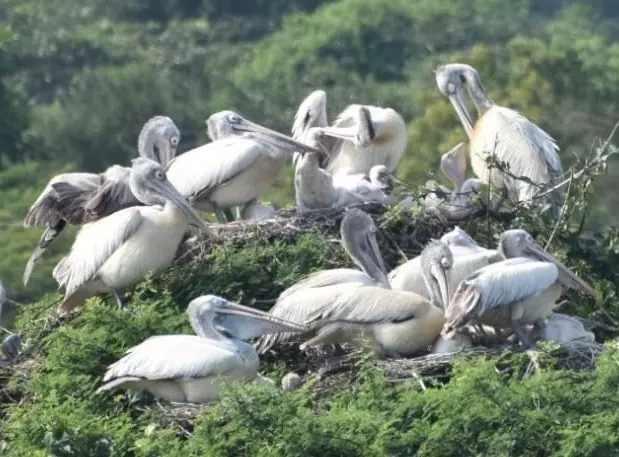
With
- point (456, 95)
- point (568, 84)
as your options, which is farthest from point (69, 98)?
point (456, 95)

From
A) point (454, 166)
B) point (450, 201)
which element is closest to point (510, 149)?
point (454, 166)

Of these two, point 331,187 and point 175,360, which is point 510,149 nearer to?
point 331,187

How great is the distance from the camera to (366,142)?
16.9m

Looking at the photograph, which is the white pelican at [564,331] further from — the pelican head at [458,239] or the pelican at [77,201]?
the pelican at [77,201]

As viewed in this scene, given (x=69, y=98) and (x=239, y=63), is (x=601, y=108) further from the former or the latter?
(x=239, y=63)

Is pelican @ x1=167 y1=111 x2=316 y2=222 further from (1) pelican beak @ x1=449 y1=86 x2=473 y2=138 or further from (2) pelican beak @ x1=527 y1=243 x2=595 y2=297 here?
(2) pelican beak @ x1=527 y1=243 x2=595 y2=297

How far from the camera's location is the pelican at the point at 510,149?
54.4ft

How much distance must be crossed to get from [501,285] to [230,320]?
1454 millimetres

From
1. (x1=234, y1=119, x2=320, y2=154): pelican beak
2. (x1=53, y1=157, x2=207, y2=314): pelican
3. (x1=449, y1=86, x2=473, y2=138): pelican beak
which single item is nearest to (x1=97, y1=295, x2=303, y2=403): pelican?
(x1=53, y1=157, x2=207, y2=314): pelican

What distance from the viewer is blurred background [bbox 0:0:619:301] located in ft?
119

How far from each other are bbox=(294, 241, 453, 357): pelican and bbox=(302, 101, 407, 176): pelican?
114 inches

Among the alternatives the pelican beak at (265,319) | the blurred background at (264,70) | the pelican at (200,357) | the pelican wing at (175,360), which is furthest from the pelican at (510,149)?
the blurred background at (264,70)

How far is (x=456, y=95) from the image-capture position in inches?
711

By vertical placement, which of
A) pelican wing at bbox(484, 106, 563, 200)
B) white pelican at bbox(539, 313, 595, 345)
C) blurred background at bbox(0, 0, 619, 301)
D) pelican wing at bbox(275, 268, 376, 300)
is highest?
pelican wing at bbox(275, 268, 376, 300)
